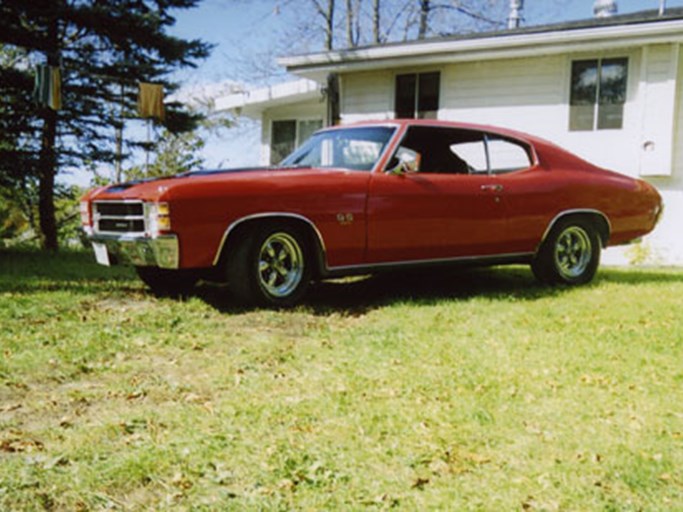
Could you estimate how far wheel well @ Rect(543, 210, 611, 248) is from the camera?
690 centimetres

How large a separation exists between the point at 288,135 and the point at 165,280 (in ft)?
36.0

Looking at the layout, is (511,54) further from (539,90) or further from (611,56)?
(611,56)

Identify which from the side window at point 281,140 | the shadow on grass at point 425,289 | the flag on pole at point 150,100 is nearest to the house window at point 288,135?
the side window at point 281,140

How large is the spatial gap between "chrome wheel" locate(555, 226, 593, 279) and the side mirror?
1.92 meters

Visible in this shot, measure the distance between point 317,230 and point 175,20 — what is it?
33.0 feet

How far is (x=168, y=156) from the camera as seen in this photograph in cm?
2300

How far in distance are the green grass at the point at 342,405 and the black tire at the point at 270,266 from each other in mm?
174

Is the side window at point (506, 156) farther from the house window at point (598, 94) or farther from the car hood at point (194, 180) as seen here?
the house window at point (598, 94)

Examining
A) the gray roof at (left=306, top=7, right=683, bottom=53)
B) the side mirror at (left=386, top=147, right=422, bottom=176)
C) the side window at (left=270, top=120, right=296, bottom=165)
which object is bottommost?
the side mirror at (left=386, top=147, right=422, bottom=176)

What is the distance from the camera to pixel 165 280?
6.51 metres

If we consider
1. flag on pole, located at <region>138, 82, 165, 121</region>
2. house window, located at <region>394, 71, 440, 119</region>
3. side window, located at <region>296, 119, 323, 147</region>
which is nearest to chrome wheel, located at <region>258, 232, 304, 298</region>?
house window, located at <region>394, 71, 440, 119</region>

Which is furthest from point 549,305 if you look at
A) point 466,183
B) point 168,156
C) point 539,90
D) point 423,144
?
point 168,156

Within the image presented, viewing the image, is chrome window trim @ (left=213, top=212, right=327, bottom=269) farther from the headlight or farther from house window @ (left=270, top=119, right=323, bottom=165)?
house window @ (left=270, top=119, right=323, bottom=165)

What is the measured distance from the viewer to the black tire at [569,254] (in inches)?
269
